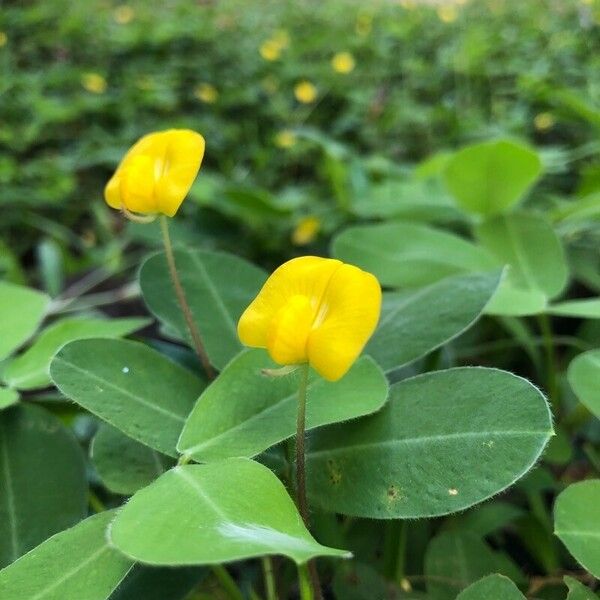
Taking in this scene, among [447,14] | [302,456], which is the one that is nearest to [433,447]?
[302,456]

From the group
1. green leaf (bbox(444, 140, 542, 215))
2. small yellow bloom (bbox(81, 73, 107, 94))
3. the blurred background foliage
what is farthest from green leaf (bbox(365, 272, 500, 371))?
small yellow bloom (bbox(81, 73, 107, 94))

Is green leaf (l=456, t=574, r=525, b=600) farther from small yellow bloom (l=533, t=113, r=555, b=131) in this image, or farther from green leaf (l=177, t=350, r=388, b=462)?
small yellow bloom (l=533, t=113, r=555, b=131)

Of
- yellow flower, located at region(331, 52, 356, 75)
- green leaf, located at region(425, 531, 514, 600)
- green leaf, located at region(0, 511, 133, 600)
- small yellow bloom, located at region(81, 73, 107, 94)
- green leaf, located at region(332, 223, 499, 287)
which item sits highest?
green leaf, located at region(0, 511, 133, 600)

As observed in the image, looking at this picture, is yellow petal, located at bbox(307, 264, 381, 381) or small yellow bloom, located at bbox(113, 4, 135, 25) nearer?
yellow petal, located at bbox(307, 264, 381, 381)

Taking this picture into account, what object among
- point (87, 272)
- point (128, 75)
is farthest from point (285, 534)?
point (128, 75)

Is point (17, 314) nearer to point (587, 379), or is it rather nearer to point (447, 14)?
point (587, 379)

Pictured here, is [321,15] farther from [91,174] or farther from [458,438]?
[458,438]
